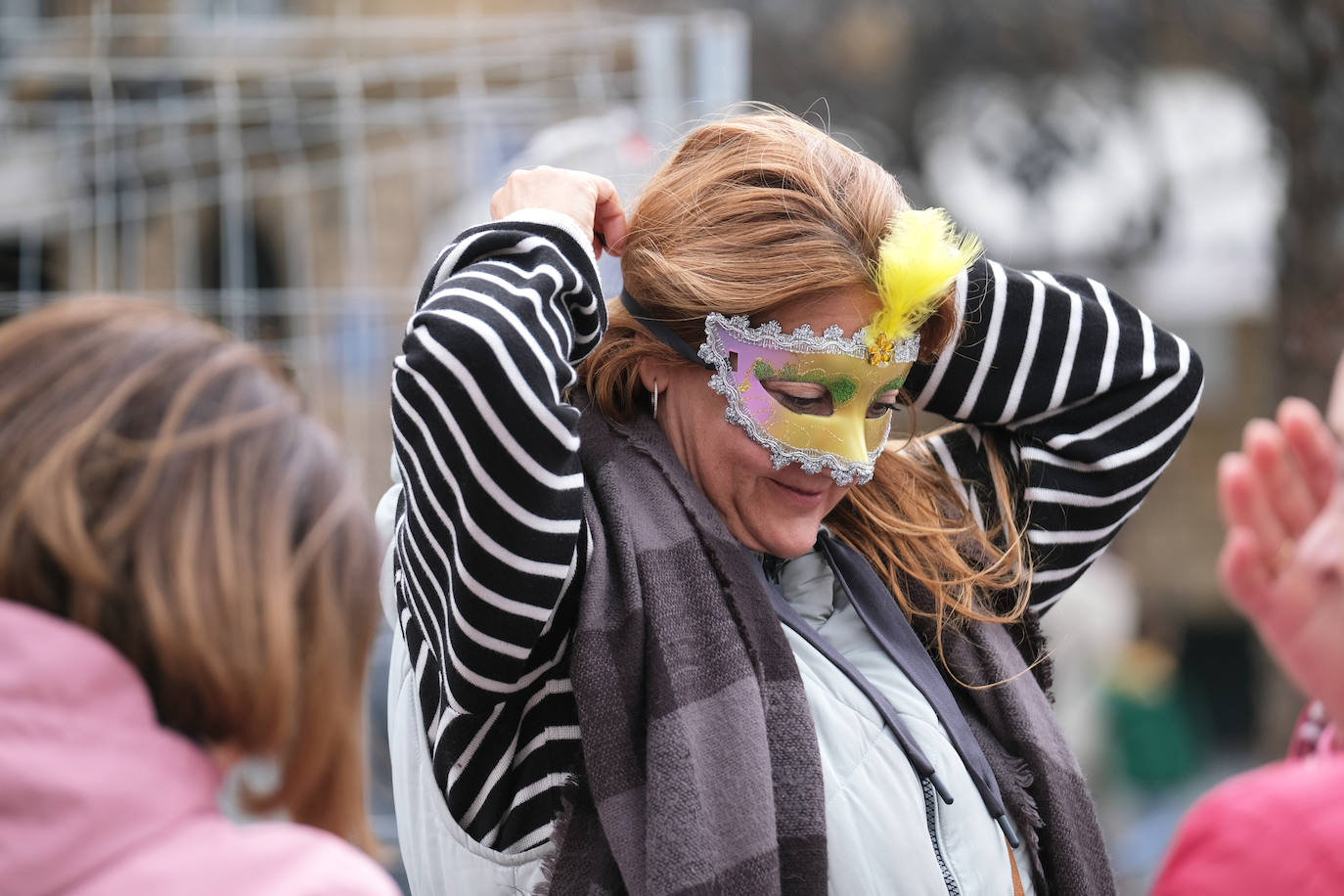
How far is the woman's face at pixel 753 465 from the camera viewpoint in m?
1.87

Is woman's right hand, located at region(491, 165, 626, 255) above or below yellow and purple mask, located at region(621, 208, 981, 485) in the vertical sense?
above

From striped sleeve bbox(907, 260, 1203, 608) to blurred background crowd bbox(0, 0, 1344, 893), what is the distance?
50 centimetres

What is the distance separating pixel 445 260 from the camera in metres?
1.74

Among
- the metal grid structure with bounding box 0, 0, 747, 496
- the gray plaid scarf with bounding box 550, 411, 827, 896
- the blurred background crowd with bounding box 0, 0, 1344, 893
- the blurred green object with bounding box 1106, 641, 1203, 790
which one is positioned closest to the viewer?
the gray plaid scarf with bounding box 550, 411, 827, 896

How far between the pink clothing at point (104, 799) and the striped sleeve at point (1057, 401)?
4.30 feet

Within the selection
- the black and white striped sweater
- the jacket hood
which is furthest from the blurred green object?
the jacket hood

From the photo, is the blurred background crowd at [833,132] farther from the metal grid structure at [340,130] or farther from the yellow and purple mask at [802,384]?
the yellow and purple mask at [802,384]

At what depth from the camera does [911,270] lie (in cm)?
183

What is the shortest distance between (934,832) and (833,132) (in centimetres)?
280

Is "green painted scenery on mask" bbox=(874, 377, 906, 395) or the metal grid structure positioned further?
the metal grid structure

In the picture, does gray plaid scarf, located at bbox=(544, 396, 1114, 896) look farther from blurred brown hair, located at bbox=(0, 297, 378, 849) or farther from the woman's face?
blurred brown hair, located at bbox=(0, 297, 378, 849)

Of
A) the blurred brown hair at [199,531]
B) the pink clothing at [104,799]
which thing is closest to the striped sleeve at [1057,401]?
the blurred brown hair at [199,531]

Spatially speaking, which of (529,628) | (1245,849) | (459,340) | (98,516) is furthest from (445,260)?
(1245,849)

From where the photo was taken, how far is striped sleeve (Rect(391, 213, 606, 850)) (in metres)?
1.55
